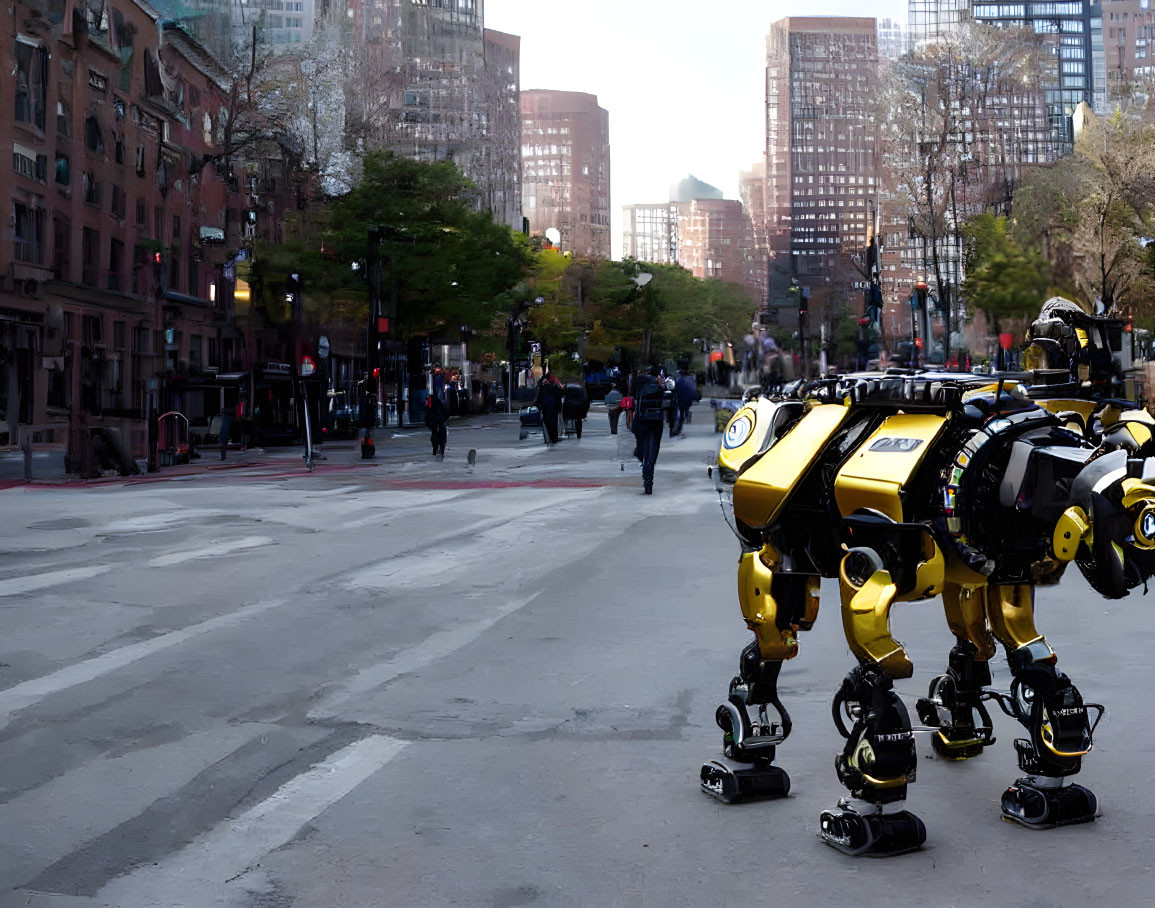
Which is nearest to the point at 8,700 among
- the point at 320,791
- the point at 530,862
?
the point at 320,791

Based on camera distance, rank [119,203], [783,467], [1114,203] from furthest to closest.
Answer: [1114,203] → [119,203] → [783,467]

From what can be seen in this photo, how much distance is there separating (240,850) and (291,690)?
2.86 m

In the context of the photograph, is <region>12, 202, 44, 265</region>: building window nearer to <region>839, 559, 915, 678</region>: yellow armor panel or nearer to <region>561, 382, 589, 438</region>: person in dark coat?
<region>561, 382, 589, 438</region>: person in dark coat

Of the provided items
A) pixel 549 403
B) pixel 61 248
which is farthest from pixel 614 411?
pixel 61 248

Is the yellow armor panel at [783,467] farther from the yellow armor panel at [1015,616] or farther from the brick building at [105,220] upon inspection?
the brick building at [105,220]

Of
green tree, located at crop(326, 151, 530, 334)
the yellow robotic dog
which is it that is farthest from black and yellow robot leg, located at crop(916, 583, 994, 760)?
green tree, located at crop(326, 151, 530, 334)

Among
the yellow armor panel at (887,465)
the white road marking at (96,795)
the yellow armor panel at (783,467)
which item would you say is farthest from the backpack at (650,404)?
the yellow armor panel at (887,465)

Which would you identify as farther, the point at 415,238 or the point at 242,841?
the point at 415,238

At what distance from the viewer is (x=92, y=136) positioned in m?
43.5

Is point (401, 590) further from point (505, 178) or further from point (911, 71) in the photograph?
point (505, 178)

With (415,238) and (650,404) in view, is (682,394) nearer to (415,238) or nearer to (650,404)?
(415,238)

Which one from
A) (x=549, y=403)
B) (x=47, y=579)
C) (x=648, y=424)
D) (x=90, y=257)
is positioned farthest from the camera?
(x=90, y=257)

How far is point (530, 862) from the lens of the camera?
4.73 meters

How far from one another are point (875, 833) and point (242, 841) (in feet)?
7.00
